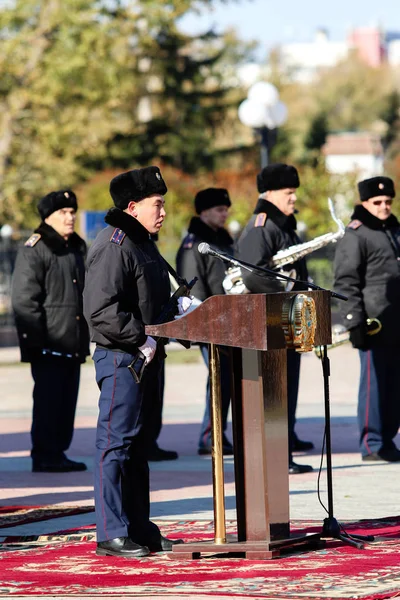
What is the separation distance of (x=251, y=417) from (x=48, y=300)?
12.4 feet

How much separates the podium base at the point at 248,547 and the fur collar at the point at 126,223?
57.3 inches

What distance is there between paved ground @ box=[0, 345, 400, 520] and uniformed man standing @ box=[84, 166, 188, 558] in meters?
1.09

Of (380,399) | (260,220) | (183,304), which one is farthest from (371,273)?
(183,304)

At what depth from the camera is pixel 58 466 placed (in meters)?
9.74

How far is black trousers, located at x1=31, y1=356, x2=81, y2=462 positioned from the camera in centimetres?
983

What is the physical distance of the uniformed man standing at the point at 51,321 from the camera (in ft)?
32.1

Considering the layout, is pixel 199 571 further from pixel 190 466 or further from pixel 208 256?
pixel 208 256

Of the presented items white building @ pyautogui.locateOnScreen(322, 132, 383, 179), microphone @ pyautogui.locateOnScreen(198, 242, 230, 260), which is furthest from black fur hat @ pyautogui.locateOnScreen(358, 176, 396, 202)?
white building @ pyautogui.locateOnScreen(322, 132, 383, 179)

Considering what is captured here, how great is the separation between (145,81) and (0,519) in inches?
2054

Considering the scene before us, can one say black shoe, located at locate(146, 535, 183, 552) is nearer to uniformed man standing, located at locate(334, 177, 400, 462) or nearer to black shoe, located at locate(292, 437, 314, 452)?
uniformed man standing, located at locate(334, 177, 400, 462)

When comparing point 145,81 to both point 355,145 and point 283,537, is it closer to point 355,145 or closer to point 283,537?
point 355,145

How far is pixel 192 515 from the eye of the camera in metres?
7.70

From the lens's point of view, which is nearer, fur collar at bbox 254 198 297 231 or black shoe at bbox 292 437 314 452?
fur collar at bbox 254 198 297 231

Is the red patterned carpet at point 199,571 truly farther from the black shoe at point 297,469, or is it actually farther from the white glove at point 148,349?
the black shoe at point 297,469
